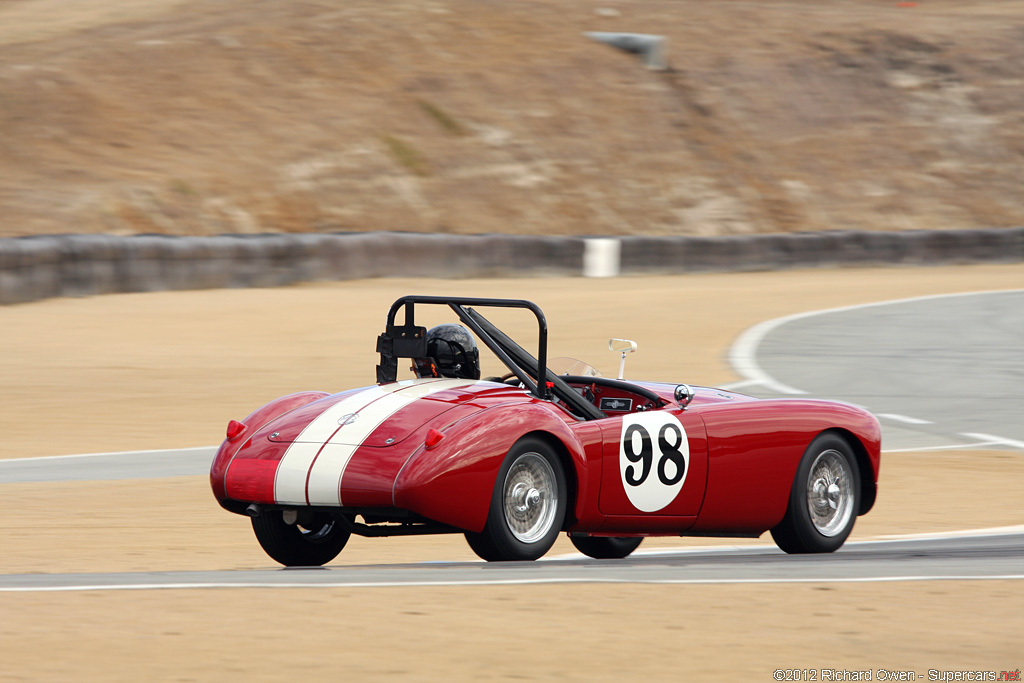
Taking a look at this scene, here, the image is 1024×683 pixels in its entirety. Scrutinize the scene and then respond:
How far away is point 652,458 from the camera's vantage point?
6.85m

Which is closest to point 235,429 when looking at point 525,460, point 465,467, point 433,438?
point 433,438

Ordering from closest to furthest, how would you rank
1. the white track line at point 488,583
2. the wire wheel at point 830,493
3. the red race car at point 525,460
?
the white track line at point 488,583 < the red race car at point 525,460 < the wire wheel at point 830,493

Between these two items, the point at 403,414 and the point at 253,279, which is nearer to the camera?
the point at 403,414

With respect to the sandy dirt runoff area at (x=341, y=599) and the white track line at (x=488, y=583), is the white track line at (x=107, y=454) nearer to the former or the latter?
the sandy dirt runoff area at (x=341, y=599)

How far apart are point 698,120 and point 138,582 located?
3836 cm

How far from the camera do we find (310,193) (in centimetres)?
3469

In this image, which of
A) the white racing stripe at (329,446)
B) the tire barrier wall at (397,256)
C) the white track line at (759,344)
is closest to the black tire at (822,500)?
the white racing stripe at (329,446)

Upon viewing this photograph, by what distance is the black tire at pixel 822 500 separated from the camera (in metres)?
7.34

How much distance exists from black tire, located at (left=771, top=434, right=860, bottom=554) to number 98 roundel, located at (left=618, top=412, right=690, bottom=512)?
73 cm

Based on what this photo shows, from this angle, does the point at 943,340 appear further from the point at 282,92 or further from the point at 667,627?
the point at 282,92

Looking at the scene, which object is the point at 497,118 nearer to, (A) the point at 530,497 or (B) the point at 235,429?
(B) the point at 235,429

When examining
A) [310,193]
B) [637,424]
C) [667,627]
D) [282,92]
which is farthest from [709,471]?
[282,92]

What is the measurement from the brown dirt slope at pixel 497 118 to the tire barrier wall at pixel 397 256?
5.60 metres

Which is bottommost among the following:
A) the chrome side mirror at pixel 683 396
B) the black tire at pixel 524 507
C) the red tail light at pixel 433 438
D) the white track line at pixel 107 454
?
the white track line at pixel 107 454
